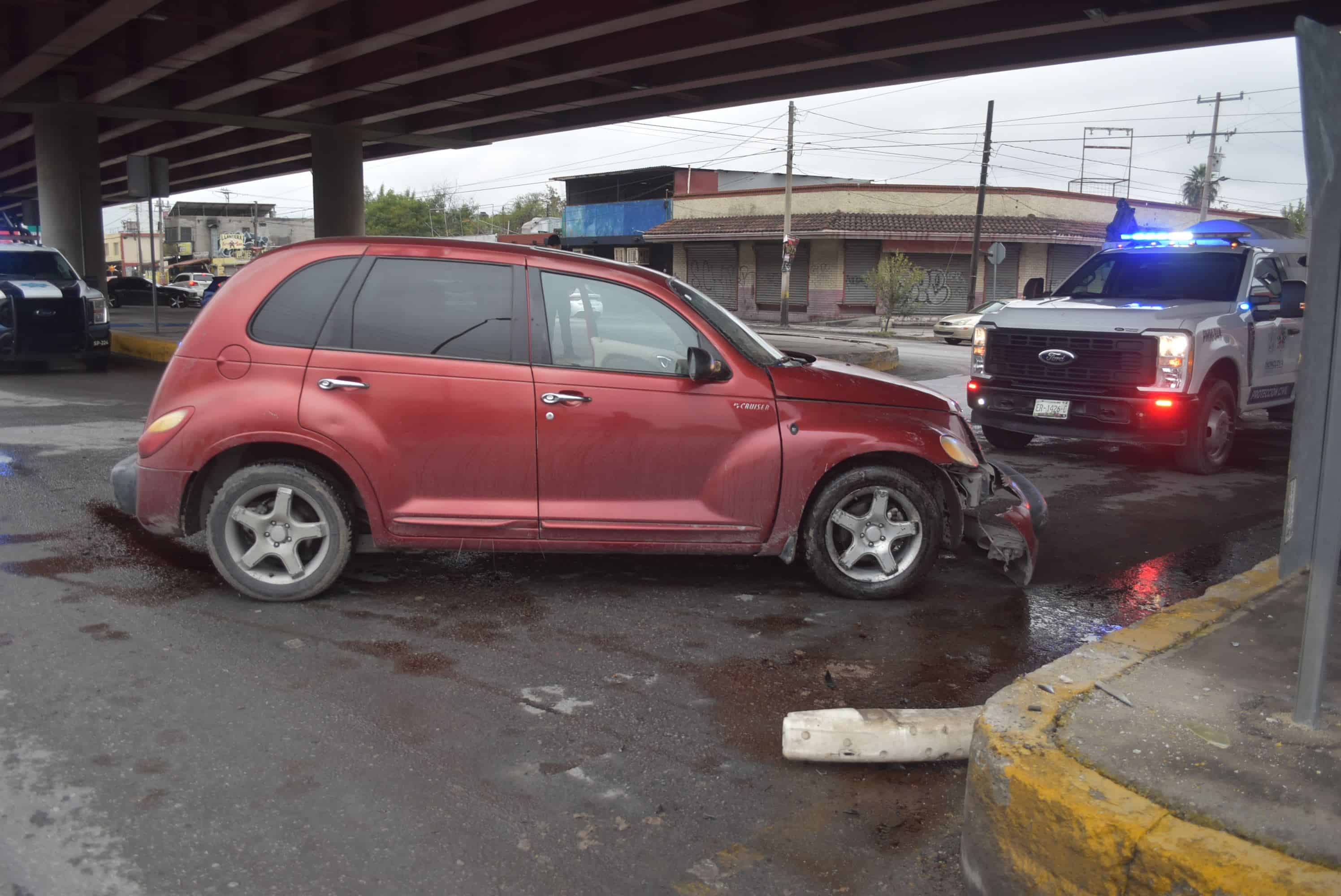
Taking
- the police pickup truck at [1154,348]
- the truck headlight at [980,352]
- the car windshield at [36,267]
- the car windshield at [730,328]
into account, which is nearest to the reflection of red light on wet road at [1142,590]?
the car windshield at [730,328]

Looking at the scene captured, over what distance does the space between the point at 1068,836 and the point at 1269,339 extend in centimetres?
902

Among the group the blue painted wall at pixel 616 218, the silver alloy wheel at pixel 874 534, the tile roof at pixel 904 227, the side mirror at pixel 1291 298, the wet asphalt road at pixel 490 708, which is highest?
the blue painted wall at pixel 616 218

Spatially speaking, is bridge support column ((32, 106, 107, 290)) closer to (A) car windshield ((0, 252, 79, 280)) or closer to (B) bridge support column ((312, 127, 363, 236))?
(B) bridge support column ((312, 127, 363, 236))

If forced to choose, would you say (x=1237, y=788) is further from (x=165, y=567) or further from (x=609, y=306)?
(x=165, y=567)

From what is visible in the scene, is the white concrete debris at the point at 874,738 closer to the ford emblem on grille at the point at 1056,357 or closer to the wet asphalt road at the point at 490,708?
the wet asphalt road at the point at 490,708

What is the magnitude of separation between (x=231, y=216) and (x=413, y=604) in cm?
12788

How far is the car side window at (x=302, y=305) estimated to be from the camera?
5.36 m

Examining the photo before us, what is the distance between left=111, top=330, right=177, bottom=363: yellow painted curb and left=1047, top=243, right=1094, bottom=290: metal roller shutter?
38.0 meters

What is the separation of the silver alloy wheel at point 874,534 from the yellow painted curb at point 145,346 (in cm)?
1495

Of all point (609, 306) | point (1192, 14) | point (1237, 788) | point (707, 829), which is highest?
point (1192, 14)

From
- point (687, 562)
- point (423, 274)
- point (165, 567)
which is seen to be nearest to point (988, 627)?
point (687, 562)

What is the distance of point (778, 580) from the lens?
19.5ft

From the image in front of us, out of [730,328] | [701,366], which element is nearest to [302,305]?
[701,366]

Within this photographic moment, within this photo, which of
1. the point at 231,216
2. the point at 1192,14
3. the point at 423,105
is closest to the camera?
the point at 1192,14
